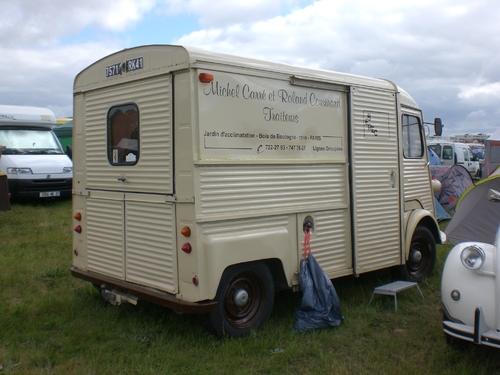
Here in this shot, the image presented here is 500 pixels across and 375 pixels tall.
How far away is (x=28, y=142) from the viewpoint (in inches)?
519

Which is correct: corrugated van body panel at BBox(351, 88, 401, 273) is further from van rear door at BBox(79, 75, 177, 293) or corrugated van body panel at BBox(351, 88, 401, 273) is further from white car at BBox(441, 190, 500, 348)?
van rear door at BBox(79, 75, 177, 293)

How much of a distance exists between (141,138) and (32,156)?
8.57 m

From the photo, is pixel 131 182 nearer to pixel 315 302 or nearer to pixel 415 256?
pixel 315 302

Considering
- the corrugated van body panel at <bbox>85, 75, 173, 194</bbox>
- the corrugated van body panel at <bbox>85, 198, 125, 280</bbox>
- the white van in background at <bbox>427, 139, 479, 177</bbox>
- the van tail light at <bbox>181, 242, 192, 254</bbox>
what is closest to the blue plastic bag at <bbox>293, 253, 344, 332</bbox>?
the van tail light at <bbox>181, 242, 192, 254</bbox>

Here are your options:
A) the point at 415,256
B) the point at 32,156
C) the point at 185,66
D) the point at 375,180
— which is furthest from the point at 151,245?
the point at 32,156

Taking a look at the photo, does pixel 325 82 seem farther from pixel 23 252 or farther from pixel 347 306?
pixel 23 252

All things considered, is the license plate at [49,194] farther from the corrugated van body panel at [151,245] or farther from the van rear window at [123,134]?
the corrugated van body panel at [151,245]

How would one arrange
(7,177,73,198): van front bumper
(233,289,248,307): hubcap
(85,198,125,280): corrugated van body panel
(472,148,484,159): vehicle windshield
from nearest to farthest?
(233,289,248,307): hubcap
(85,198,125,280): corrugated van body panel
(7,177,73,198): van front bumper
(472,148,484,159): vehicle windshield

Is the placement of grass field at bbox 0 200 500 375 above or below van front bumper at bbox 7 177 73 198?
below

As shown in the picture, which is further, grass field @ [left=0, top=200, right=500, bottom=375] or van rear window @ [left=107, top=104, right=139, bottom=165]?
van rear window @ [left=107, top=104, right=139, bottom=165]

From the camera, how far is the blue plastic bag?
5359mm

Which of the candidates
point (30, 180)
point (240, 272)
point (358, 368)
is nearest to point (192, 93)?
point (240, 272)

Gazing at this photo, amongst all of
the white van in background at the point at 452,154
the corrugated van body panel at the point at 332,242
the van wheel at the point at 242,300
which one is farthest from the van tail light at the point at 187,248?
the white van in background at the point at 452,154

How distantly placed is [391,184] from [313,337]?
A: 235 centimetres
